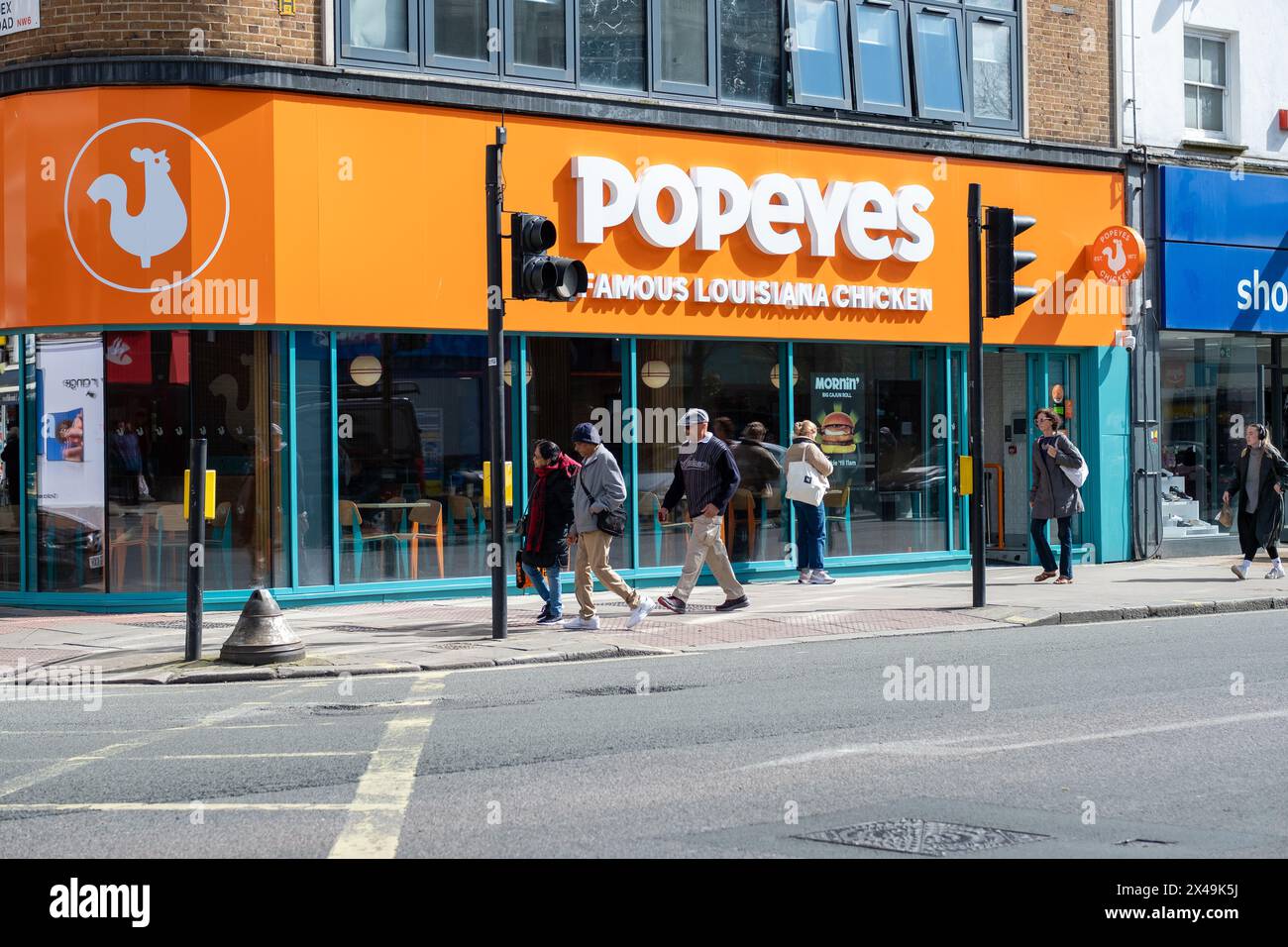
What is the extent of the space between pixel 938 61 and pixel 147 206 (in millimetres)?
10034

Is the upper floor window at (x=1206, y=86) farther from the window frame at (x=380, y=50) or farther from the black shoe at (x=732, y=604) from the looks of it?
the window frame at (x=380, y=50)

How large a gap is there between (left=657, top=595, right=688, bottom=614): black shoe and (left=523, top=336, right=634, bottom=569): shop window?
7.24ft

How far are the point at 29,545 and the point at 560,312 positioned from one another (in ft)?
19.9

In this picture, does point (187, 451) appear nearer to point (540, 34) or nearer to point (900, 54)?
point (540, 34)

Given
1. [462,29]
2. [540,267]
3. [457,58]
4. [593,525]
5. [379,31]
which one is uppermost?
[462,29]

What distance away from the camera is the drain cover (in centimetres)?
608

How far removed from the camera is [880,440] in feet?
63.3

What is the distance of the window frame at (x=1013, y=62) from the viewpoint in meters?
19.8

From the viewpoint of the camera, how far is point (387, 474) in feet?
53.5

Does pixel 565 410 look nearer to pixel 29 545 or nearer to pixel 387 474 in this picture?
pixel 387 474

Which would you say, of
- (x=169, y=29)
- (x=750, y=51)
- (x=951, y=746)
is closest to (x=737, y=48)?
(x=750, y=51)

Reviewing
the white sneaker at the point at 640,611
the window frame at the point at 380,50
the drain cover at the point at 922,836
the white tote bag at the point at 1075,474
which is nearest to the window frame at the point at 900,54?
the white tote bag at the point at 1075,474

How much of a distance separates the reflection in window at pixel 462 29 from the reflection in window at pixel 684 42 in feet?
7.15
